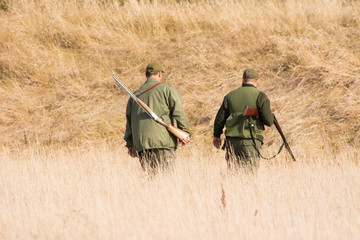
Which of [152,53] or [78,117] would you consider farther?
[152,53]

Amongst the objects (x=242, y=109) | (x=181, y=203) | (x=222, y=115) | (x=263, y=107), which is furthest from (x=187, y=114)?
(x=181, y=203)

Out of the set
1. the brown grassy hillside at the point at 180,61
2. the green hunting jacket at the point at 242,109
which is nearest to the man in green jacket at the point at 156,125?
the green hunting jacket at the point at 242,109

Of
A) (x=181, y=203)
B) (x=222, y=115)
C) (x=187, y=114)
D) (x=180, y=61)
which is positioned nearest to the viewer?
(x=181, y=203)

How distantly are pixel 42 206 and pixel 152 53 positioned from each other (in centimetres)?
836

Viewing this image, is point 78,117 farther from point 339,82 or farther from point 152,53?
point 339,82

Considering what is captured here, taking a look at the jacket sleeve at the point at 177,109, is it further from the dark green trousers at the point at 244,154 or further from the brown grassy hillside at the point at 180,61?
the brown grassy hillside at the point at 180,61

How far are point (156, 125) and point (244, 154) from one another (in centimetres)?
119

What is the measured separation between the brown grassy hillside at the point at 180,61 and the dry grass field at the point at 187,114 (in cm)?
4

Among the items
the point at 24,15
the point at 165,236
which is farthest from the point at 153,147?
the point at 24,15

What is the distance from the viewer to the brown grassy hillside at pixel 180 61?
10.5 m

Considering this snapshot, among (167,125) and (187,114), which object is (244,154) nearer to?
(167,125)

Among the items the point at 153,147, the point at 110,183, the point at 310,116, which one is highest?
the point at 153,147

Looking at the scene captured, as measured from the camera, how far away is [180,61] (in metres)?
13.2

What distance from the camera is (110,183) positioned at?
6.95 m
